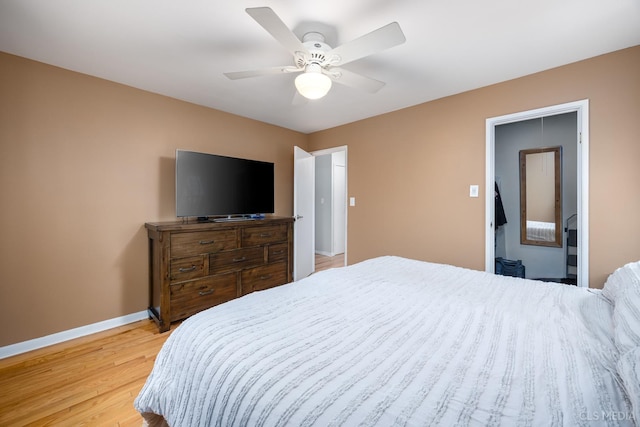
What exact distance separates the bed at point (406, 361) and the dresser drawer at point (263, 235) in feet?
5.81

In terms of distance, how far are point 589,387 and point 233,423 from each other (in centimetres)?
93

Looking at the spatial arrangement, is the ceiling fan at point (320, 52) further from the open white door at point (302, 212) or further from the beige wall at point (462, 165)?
the open white door at point (302, 212)

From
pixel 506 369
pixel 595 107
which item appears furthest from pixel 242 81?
pixel 595 107

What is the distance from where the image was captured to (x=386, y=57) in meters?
2.10

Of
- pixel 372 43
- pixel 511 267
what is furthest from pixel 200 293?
pixel 511 267

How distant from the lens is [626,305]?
0.95 meters

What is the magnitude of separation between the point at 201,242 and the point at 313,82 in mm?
1889

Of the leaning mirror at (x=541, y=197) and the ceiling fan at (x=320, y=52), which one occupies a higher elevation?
the ceiling fan at (x=320, y=52)

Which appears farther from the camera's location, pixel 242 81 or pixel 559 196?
pixel 559 196

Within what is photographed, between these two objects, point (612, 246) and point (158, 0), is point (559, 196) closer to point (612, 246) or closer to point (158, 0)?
point (612, 246)

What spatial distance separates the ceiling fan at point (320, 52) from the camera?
1.38 m

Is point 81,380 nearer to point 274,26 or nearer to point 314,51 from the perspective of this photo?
point 274,26

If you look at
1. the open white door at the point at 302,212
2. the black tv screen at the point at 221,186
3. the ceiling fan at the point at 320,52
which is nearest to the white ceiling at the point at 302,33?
the ceiling fan at the point at 320,52

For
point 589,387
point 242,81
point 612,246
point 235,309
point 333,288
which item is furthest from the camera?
point 242,81
